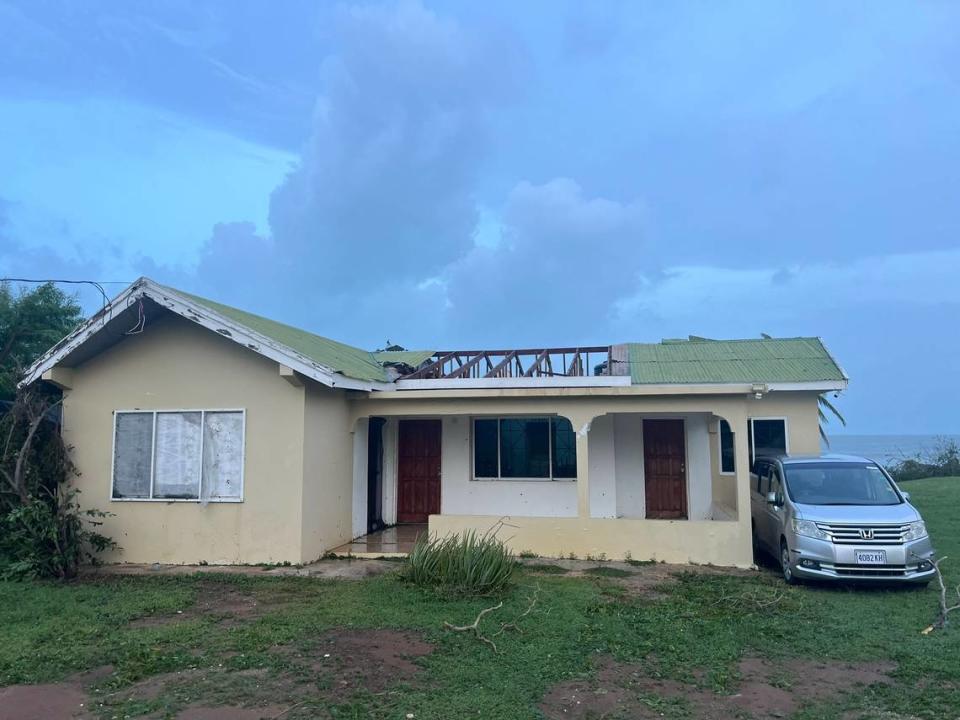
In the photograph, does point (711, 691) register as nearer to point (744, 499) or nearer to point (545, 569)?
point (545, 569)

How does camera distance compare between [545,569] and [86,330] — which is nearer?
[545,569]

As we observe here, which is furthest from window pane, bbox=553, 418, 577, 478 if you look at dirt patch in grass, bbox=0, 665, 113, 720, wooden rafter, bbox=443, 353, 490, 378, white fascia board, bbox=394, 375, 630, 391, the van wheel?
dirt patch in grass, bbox=0, 665, 113, 720

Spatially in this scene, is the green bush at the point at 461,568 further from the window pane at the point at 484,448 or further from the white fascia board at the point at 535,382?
the window pane at the point at 484,448

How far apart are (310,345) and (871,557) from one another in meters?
8.85

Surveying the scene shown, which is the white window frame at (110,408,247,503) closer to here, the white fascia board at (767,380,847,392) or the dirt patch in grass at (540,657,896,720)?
the dirt patch in grass at (540,657,896,720)

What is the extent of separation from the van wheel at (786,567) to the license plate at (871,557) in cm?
83

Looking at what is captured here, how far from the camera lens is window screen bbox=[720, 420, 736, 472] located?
41.1 ft

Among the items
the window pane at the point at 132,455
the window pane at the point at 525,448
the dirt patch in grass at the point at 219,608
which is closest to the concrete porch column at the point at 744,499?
the window pane at the point at 525,448

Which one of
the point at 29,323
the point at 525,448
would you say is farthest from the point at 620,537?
the point at 29,323

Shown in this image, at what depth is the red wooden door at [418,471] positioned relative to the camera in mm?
13562

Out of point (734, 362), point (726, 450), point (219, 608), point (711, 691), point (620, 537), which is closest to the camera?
point (711, 691)

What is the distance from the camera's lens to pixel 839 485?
921cm

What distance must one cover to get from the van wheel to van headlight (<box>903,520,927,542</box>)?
136 cm

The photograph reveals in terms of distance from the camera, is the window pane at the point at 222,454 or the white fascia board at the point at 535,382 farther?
the white fascia board at the point at 535,382
